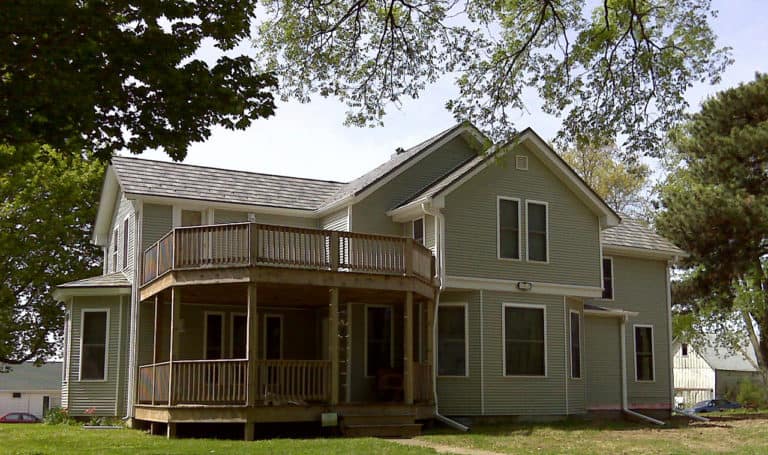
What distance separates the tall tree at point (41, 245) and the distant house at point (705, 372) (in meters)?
42.5

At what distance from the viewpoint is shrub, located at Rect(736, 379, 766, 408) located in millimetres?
47125

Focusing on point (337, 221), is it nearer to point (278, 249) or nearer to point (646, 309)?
point (278, 249)

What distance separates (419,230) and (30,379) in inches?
1990

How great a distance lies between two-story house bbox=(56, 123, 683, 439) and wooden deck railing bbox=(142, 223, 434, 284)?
0.05 metres

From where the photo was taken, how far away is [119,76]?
1291cm

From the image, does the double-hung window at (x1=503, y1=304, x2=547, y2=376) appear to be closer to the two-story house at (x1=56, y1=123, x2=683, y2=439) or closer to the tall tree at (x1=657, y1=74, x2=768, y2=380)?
the two-story house at (x1=56, y1=123, x2=683, y2=439)

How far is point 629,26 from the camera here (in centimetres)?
1492

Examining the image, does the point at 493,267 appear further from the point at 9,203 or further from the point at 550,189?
the point at 9,203

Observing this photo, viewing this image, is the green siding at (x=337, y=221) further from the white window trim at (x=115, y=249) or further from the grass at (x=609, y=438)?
the grass at (x=609, y=438)

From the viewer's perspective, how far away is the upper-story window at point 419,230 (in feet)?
78.3

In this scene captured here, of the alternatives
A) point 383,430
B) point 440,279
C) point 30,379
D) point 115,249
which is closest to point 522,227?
point 440,279

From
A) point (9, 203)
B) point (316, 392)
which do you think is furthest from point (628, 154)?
point (9, 203)

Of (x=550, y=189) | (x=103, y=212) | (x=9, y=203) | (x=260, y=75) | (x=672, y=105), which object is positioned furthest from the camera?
(x=9, y=203)

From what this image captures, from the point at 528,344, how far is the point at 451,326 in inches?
85.5
